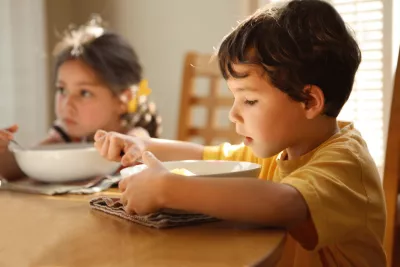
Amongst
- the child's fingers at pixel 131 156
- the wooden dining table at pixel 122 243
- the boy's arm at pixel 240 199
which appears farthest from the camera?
the child's fingers at pixel 131 156

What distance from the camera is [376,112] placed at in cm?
208

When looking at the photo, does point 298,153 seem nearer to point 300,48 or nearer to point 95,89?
point 300,48

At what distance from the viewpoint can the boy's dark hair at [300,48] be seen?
3.03 feet

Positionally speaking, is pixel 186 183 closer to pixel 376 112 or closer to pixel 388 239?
pixel 388 239

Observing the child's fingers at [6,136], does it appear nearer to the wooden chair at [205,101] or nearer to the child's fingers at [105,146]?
the child's fingers at [105,146]

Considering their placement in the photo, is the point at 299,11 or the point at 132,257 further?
the point at 299,11

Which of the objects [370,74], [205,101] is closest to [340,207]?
[205,101]

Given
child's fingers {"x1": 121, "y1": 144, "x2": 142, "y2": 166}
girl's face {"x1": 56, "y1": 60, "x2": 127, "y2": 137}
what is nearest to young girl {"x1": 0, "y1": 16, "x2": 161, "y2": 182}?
girl's face {"x1": 56, "y1": 60, "x2": 127, "y2": 137}

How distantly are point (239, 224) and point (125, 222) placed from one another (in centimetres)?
16

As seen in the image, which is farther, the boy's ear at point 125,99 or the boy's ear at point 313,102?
the boy's ear at point 125,99

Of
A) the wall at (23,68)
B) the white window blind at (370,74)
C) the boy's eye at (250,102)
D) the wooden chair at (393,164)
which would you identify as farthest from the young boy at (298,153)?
the wall at (23,68)

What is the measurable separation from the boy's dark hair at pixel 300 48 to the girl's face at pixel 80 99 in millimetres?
977

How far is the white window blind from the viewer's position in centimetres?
206

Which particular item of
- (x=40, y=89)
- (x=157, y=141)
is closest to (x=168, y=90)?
(x=40, y=89)
